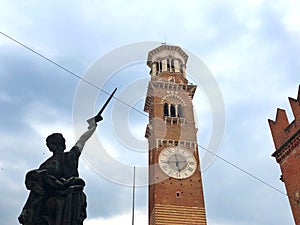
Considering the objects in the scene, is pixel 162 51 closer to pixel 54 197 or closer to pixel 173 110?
pixel 173 110

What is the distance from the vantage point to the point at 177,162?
1222 inches

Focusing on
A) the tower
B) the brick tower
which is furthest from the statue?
the tower

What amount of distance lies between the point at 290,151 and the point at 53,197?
1297 cm

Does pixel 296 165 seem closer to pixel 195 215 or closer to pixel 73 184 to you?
pixel 73 184

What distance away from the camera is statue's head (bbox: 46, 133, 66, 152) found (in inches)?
232

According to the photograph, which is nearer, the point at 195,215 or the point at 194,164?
the point at 195,215

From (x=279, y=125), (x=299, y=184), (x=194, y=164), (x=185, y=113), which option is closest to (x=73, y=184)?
(x=299, y=184)

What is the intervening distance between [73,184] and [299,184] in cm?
1233

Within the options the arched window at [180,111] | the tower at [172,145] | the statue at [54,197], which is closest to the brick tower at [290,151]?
the statue at [54,197]

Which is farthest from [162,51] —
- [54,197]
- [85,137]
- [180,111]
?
[54,197]

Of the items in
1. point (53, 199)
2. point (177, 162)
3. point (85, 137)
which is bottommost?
point (53, 199)

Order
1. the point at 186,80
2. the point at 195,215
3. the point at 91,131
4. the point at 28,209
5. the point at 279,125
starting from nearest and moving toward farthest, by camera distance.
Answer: the point at 28,209 → the point at 91,131 → the point at 279,125 → the point at 195,215 → the point at 186,80

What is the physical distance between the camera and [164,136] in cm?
3238

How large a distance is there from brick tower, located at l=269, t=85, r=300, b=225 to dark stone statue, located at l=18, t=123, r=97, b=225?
12.3 meters
